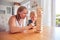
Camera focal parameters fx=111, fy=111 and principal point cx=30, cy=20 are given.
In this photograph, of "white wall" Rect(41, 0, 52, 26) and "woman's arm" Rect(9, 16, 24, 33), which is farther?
"white wall" Rect(41, 0, 52, 26)

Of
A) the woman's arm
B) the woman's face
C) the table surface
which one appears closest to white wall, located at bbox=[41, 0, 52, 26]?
the table surface

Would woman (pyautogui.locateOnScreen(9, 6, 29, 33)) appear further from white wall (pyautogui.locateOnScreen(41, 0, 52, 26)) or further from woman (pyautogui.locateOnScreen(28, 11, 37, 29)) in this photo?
white wall (pyautogui.locateOnScreen(41, 0, 52, 26))

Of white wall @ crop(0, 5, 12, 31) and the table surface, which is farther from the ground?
white wall @ crop(0, 5, 12, 31)

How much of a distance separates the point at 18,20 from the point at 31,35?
21 cm

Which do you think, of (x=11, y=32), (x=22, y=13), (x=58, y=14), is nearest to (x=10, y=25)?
(x=11, y=32)

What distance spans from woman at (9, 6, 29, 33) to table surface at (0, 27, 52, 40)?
5 centimetres

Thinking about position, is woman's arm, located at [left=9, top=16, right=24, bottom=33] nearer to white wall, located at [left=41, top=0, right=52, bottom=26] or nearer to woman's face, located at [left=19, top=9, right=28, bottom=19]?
woman's face, located at [left=19, top=9, right=28, bottom=19]

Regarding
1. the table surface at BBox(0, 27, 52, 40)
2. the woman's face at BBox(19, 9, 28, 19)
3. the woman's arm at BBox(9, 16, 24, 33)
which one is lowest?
the table surface at BBox(0, 27, 52, 40)

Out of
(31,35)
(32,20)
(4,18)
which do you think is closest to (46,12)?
(32,20)

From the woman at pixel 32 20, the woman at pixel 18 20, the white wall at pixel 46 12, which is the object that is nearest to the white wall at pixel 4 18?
the woman at pixel 18 20

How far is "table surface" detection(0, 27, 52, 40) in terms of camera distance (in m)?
1.12

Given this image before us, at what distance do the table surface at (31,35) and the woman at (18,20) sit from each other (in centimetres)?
5

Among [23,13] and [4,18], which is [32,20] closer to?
[23,13]

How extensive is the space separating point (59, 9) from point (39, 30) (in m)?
0.37
